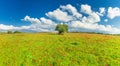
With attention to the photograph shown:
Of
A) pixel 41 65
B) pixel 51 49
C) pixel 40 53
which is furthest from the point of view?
pixel 51 49

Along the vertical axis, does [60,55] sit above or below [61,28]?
below

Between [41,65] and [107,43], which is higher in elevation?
[107,43]

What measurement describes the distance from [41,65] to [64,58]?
17.2 feet

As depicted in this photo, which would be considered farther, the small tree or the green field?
the small tree

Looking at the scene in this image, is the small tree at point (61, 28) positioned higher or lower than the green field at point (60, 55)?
higher

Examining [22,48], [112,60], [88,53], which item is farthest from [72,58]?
[22,48]

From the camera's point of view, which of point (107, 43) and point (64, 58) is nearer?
point (64, 58)

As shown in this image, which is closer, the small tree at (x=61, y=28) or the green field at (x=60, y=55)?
the green field at (x=60, y=55)

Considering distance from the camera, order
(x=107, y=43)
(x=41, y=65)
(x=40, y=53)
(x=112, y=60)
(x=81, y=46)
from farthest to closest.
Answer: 1. (x=107, y=43)
2. (x=81, y=46)
3. (x=40, y=53)
4. (x=112, y=60)
5. (x=41, y=65)

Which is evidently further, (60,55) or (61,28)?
(61,28)

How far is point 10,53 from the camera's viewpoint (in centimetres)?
3500

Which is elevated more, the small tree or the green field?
the small tree

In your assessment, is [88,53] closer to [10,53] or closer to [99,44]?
[99,44]

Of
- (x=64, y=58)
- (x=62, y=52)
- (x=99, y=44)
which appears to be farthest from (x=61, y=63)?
(x=99, y=44)
